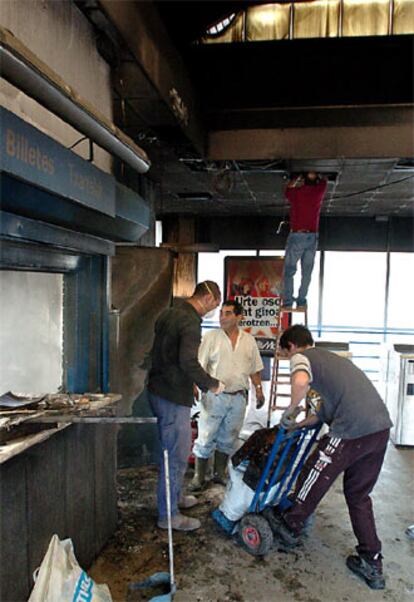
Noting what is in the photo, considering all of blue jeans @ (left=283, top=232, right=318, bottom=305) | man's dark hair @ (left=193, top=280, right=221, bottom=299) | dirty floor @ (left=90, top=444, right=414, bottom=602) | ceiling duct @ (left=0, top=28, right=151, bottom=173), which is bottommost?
dirty floor @ (left=90, top=444, right=414, bottom=602)

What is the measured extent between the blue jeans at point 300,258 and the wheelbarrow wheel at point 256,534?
2.75 meters

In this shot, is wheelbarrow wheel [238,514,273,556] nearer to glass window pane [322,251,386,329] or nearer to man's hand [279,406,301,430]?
man's hand [279,406,301,430]

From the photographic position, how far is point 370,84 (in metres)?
3.86

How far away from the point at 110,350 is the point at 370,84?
3084mm

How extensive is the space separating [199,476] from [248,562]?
1.03m

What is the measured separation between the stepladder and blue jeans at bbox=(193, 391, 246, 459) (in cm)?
55

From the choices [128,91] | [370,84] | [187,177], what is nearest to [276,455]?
[128,91]

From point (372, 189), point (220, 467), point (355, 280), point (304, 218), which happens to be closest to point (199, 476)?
point (220, 467)

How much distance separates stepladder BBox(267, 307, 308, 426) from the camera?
4.87 metres

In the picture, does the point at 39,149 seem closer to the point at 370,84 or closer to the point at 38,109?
the point at 38,109

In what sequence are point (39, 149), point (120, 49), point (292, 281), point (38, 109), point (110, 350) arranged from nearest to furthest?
point (39, 149)
point (38, 109)
point (120, 49)
point (110, 350)
point (292, 281)

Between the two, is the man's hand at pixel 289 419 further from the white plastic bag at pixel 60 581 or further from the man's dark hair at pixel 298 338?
the white plastic bag at pixel 60 581

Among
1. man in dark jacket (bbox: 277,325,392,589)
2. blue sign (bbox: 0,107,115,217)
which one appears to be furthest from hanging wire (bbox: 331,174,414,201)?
blue sign (bbox: 0,107,115,217)

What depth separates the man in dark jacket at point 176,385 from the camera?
2.80m
